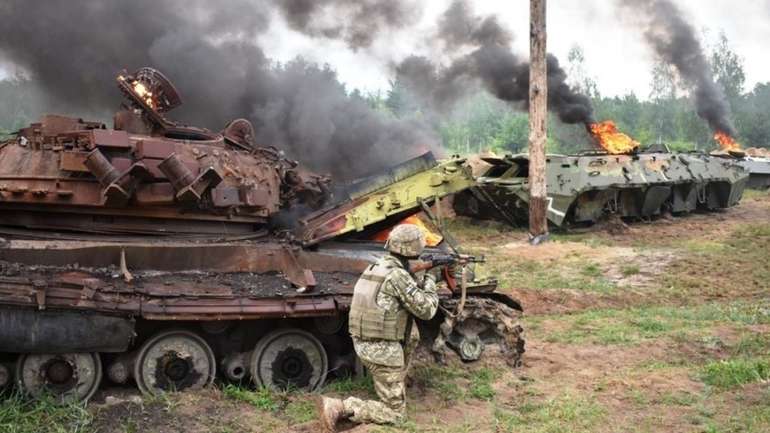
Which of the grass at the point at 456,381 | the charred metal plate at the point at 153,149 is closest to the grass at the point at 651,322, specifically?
the grass at the point at 456,381

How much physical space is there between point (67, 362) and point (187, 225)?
66.1 inches

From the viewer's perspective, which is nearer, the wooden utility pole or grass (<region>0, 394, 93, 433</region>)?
grass (<region>0, 394, 93, 433</region>)

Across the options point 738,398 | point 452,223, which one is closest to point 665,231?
point 452,223

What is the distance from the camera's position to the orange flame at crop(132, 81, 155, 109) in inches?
317

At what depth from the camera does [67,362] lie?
668 centimetres

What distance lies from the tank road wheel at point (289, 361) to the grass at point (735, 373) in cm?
380

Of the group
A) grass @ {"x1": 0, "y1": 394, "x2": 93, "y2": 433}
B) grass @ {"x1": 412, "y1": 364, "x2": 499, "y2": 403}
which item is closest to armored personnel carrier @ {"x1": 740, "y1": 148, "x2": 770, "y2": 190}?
grass @ {"x1": 412, "y1": 364, "x2": 499, "y2": 403}

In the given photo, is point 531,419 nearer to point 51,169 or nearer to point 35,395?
point 35,395

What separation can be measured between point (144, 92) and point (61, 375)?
9.81 feet

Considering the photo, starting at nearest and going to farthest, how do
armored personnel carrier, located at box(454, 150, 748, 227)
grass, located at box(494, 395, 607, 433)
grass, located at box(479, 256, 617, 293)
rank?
grass, located at box(494, 395, 607, 433), grass, located at box(479, 256, 617, 293), armored personnel carrier, located at box(454, 150, 748, 227)

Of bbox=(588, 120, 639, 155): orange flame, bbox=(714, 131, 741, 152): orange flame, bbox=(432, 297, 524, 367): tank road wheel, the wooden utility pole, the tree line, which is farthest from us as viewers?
the tree line

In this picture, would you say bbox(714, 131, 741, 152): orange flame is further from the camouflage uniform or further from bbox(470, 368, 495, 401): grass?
the camouflage uniform

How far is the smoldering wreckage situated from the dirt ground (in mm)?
395

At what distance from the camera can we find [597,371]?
28.1 feet
